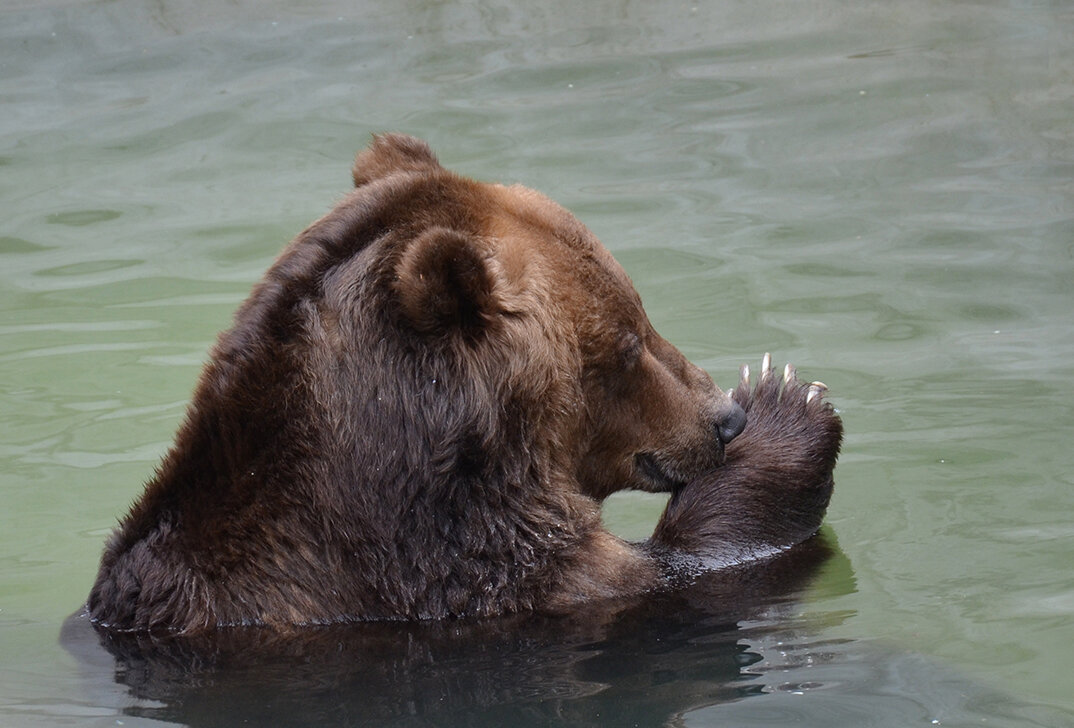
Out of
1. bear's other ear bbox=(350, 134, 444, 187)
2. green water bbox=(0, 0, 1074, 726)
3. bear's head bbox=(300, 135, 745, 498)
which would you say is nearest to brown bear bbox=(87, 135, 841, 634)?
bear's head bbox=(300, 135, 745, 498)

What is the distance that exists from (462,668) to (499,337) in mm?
1088

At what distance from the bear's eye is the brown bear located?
42 mm

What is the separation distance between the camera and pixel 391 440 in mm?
5047

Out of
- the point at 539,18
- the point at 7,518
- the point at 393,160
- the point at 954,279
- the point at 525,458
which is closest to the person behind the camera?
the point at 525,458

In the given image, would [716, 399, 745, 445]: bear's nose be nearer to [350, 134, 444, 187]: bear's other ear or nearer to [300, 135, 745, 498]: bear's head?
[300, 135, 745, 498]: bear's head

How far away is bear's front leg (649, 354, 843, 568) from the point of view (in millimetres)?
6047

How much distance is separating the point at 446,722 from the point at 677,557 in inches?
60.8

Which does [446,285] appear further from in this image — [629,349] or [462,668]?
[462,668]

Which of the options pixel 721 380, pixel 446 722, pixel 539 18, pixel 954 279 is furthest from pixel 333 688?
pixel 539 18

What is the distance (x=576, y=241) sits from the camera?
18.4 feet

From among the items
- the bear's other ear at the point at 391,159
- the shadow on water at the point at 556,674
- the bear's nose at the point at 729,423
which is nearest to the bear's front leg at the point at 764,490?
the bear's nose at the point at 729,423

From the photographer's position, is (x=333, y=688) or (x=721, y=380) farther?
(x=721, y=380)

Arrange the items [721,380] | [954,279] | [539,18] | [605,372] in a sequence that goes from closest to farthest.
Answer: [605,372] → [721,380] → [954,279] → [539,18]

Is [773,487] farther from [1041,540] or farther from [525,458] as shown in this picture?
[525,458]
